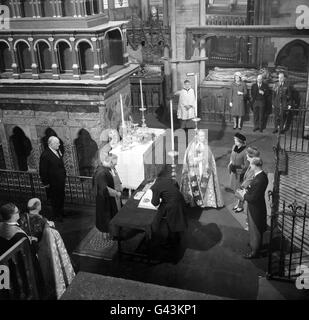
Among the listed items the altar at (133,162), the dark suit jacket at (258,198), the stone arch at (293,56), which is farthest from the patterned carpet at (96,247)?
the stone arch at (293,56)

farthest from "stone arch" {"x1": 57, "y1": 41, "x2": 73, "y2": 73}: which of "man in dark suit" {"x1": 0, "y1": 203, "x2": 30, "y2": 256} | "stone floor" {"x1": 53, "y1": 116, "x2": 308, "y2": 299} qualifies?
"man in dark suit" {"x1": 0, "y1": 203, "x2": 30, "y2": 256}

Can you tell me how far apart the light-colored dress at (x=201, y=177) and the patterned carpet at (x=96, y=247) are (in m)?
2.00

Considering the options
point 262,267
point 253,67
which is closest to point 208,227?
point 262,267

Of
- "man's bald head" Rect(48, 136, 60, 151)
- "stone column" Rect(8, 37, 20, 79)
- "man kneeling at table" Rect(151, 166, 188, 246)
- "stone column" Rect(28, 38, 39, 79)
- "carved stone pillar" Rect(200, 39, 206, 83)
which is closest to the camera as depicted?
"man kneeling at table" Rect(151, 166, 188, 246)

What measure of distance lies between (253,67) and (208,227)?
10.6m

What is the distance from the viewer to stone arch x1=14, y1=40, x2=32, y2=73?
8813 mm

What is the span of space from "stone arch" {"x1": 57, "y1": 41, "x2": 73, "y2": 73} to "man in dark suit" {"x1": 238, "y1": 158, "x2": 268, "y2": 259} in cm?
464

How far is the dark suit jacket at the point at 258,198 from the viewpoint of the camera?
6.30 meters

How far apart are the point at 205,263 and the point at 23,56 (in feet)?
19.7

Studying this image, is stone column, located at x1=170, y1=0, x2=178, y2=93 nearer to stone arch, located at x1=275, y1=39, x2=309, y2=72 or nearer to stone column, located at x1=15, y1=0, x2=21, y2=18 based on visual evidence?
stone arch, located at x1=275, y1=39, x2=309, y2=72

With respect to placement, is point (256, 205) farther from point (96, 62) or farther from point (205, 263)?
point (96, 62)

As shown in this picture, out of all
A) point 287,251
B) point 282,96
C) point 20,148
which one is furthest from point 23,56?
point 282,96

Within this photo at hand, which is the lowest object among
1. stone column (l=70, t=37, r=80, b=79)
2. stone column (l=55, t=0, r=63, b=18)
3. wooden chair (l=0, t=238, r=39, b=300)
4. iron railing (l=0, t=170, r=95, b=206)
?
iron railing (l=0, t=170, r=95, b=206)

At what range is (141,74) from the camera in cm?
1566
